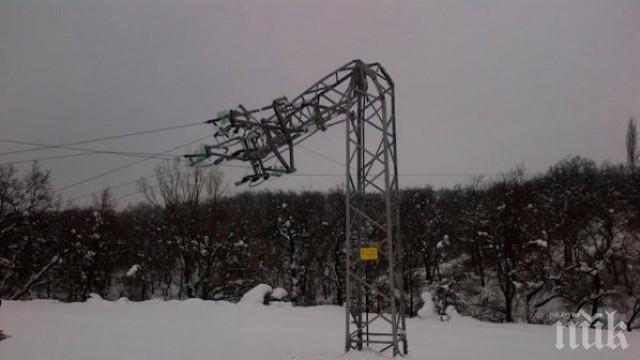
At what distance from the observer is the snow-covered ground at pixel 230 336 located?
13.3 m

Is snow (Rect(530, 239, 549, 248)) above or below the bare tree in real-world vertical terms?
below

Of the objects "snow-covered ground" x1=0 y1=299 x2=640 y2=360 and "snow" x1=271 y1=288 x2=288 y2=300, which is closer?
"snow-covered ground" x1=0 y1=299 x2=640 y2=360

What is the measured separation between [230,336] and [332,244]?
31721 millimetres

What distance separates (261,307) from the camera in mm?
23453

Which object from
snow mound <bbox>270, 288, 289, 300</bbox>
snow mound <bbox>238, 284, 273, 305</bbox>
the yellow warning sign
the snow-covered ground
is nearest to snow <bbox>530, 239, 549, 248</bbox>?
the snow-covered ground

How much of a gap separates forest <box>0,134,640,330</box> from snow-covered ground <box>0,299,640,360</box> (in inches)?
621

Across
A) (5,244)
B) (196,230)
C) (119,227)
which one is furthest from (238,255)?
(5,244)

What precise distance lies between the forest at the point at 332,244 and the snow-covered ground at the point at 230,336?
621 inches

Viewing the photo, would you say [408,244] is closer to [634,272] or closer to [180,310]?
[634,272]

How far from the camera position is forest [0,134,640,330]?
3822 centimetres

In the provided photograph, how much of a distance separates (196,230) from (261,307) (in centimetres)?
2401

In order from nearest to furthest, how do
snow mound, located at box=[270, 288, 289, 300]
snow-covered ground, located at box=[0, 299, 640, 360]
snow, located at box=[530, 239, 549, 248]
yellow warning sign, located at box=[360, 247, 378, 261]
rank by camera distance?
→ yellow warning sign, located at box=[360, 247, 378, 261], snow-covered ground, located at box=[0, 299, 640, 360], snow mound, located at box=[270, 288, 289, 300], snow, located at box=[530, 239, 549, 248]

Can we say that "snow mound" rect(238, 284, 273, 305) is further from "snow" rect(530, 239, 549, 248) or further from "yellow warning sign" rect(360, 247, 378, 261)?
"snow" rect(530, 239, 549, 248)

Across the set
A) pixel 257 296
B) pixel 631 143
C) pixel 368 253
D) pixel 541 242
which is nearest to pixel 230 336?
pixel 368 253
